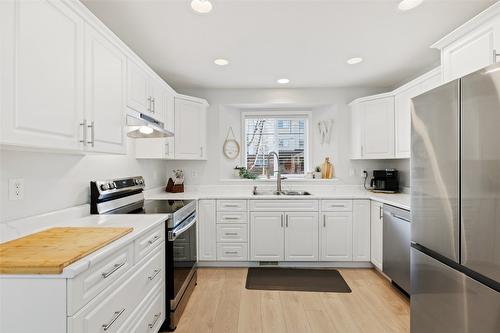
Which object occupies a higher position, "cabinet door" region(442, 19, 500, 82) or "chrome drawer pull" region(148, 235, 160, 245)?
"cabinet door" region(442, 19, 500, 82)

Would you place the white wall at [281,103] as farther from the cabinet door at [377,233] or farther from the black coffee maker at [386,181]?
the cabinet door at [377,233]

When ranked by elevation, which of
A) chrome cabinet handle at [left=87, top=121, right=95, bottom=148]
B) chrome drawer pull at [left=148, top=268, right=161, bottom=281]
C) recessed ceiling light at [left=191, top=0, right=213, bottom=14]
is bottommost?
chrome drawer pull at [left=148, top=268, right=161, bottom=281]

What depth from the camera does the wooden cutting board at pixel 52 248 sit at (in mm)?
943

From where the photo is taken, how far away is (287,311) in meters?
2.20

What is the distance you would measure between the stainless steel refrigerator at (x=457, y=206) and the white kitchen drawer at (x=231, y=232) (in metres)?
1.92

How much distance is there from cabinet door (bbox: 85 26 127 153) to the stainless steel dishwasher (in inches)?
101

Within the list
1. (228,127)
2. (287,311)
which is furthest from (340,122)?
(287,311)

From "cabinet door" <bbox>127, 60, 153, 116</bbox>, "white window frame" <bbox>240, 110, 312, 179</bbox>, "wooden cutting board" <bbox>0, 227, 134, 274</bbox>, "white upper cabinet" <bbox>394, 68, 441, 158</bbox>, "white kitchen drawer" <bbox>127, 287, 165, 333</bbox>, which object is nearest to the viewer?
"wooden cutting board" <bbox>0, 227, 134, 274</bbox>

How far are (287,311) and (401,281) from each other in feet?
3.81

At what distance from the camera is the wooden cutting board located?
943 mm

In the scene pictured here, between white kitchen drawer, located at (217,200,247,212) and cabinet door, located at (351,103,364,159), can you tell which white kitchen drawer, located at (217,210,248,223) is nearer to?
white kitchen drawer, located at (217,200,247,212)

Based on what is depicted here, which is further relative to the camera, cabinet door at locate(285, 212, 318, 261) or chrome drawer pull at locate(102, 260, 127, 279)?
cabinet door at locate(285, 212, 318, 261)

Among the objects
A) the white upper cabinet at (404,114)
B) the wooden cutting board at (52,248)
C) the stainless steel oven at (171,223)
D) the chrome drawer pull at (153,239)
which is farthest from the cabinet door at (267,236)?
the wooden cutting board at (52,248)

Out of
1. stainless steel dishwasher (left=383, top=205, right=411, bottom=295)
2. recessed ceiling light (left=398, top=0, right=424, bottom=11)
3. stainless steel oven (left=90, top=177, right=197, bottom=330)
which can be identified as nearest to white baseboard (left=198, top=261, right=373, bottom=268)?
stainless steel dishwasher (left=383, top=205, right=411, bottom=295)
